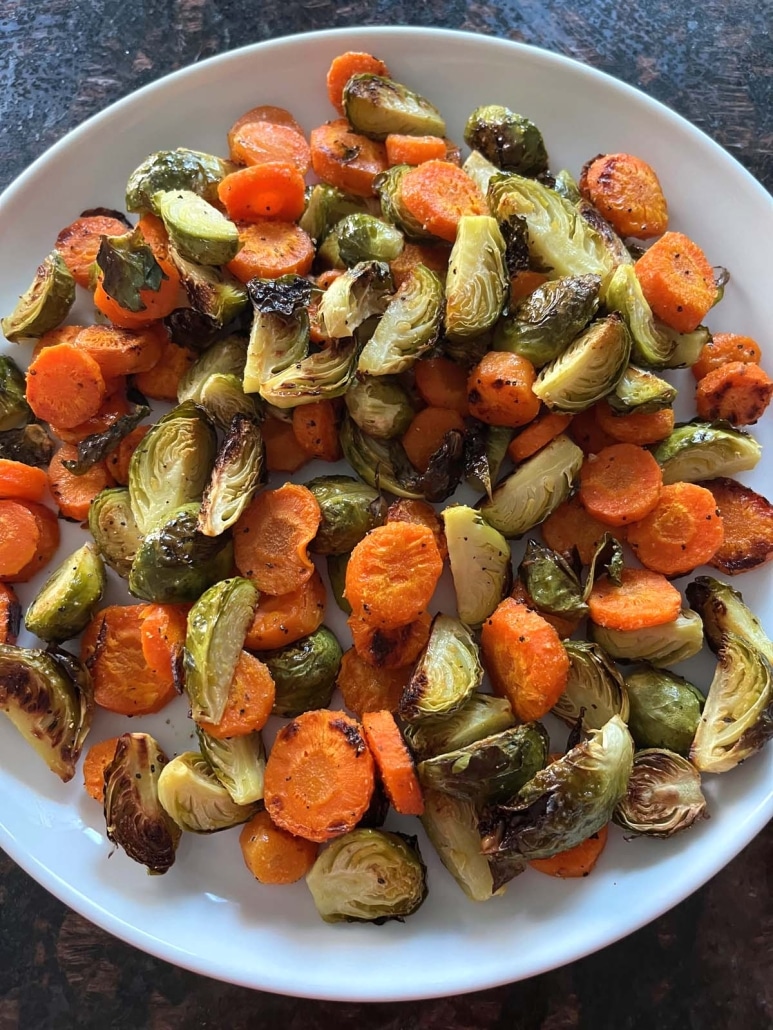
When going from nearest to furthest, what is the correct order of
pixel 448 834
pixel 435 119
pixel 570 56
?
pixel 448 834 → pixel 435 119 → pixel 570 56

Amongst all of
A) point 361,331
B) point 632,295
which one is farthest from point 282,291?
point 632,295

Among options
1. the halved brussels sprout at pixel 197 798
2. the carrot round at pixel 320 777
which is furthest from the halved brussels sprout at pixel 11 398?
the carrot round at pixel 320 777

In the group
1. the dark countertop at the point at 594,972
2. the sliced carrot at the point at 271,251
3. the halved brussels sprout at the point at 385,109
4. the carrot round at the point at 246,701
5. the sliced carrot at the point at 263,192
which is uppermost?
the halved brussels sprout at the point at 385,109

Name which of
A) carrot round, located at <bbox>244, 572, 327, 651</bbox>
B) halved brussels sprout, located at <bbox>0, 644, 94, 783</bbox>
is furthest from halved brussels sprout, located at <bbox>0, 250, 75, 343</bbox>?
carrot round, located at <bbox>244, 572, 327, 651</bbox>

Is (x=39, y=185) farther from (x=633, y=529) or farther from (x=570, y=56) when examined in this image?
(x=633, y=529)

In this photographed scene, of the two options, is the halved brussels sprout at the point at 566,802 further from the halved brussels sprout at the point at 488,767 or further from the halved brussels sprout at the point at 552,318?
the halved brussels sprout at the point at 552,318

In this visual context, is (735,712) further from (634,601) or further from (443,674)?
(443,674)
